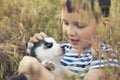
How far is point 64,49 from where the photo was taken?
1.89 m

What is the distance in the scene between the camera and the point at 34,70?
1.67 m

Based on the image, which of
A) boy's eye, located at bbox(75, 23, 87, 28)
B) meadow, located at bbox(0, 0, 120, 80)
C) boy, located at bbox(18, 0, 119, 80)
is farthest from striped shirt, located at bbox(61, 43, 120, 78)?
meadow, located at bbox(0, 0, 120, 80)

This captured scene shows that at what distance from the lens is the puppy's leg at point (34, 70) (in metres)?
1.67

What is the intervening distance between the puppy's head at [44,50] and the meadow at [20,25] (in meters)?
0.44

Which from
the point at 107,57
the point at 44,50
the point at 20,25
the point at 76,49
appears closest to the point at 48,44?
the point at 44,50

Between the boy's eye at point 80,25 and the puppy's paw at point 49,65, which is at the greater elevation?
the boy's eye at point 80,25

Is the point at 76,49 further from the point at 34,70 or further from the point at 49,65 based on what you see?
the point at 34,70

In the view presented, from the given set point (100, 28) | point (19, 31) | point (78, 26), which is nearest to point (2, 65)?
point (19, 31)

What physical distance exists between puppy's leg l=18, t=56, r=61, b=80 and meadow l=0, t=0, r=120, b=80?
53cm

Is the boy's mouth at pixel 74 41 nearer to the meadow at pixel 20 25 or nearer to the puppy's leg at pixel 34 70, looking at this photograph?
the puppy's leg at pixel 34 70

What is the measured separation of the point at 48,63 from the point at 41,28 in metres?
0.79

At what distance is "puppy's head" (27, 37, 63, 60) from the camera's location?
1.82m

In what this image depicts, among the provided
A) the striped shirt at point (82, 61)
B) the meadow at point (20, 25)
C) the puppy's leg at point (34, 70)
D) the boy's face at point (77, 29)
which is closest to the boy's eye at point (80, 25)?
the boy's face at point (77, 29)

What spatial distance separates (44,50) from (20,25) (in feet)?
2.08
